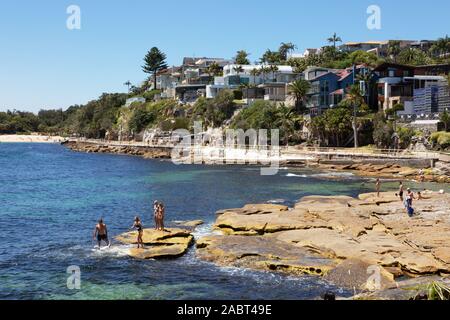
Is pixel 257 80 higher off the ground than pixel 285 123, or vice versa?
pixel 257 80

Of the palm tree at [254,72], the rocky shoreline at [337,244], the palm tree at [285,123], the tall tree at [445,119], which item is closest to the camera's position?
the rocky shoreline at [337,244]

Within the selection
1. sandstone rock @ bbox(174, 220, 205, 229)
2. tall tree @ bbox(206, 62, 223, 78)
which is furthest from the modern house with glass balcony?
sandstone rock @ bbox(174, 220, 205, 229)

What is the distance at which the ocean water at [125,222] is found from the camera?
67.8 ft

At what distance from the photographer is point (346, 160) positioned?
7550 centimetres

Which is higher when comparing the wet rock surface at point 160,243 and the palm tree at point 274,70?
the palm tree at point 274,70

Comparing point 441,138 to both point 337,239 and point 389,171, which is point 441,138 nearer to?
point 389,171

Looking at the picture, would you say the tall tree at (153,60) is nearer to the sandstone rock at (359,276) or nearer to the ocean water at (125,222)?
the ocean water at (125,222)

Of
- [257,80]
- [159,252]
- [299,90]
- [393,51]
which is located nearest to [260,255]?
[159,252]

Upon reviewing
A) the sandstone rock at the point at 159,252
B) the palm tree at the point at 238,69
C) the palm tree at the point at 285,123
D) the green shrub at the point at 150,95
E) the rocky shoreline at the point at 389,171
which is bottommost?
the sandstone rock at the point at 159,252
